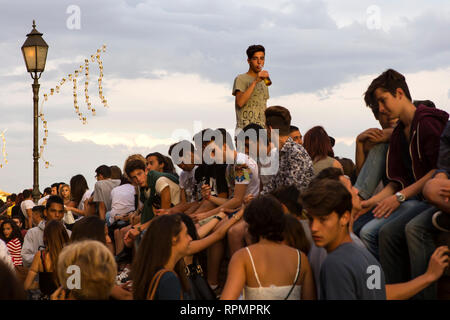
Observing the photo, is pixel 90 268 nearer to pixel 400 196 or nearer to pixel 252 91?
pixel 400 196

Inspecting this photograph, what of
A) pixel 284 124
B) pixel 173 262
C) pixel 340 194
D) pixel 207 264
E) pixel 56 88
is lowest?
pixel 207 264

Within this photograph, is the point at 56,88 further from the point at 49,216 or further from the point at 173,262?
the point at 173,262

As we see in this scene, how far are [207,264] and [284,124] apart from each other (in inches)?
77.6

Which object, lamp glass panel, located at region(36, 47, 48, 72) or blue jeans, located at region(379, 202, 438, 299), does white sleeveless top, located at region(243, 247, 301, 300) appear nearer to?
blue jeans, located at region(379, 202, 438, 299)

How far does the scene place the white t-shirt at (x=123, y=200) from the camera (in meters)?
12.1

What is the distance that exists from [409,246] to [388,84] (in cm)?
155

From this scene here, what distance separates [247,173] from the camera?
8281 millimetres

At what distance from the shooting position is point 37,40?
17266 mm

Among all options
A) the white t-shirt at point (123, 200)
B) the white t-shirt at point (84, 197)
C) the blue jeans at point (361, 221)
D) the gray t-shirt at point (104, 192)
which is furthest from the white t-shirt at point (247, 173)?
the white t-shirt at point (84, 197)

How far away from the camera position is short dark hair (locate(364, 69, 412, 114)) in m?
6.30

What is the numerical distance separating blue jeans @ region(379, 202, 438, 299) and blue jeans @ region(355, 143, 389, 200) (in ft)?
2.58

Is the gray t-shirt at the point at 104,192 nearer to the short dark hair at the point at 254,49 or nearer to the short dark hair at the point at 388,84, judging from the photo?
the short dark hair at the point at 254,49

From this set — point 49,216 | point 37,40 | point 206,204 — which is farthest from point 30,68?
point 206,204

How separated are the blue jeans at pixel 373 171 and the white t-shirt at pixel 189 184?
3.24 meters
